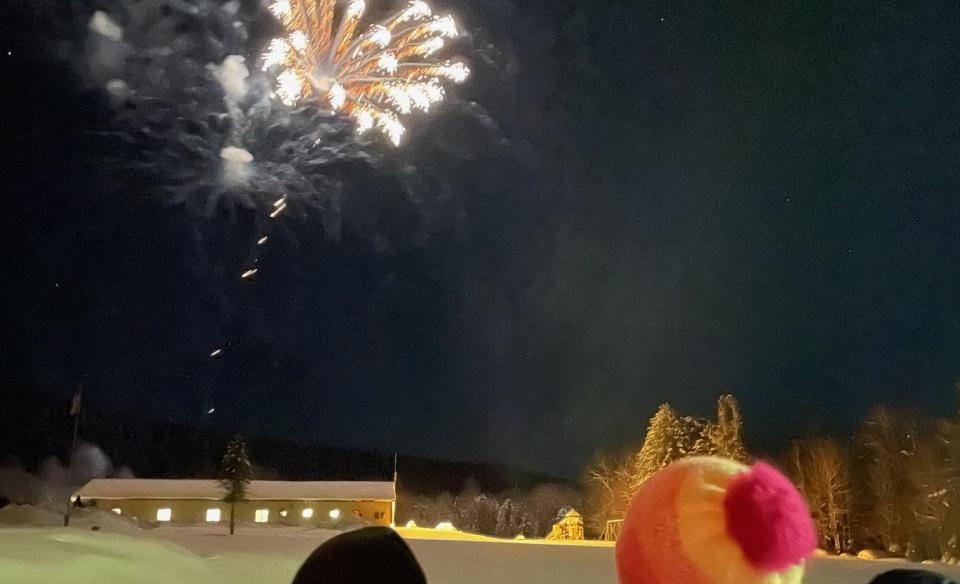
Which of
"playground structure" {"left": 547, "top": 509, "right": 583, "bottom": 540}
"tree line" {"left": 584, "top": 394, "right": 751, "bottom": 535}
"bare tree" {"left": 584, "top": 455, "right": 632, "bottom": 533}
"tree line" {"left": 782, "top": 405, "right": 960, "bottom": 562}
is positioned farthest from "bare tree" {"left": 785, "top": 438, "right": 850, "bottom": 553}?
"playground structure" {"left": 547, "top": 509, "right": 583, "bottom": 540}

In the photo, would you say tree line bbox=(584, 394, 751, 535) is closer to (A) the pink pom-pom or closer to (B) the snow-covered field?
(B) the snow-covered field

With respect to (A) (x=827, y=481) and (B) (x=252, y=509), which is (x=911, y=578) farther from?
(A) (x=827, y=481)

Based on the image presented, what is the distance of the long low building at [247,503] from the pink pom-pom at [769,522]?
31610 mm

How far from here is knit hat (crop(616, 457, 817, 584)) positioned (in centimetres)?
211

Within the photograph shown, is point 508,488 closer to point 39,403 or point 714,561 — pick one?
point 39,403

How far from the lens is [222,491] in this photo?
108 feet

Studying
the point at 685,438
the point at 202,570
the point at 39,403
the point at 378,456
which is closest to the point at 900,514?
the point at 685,438

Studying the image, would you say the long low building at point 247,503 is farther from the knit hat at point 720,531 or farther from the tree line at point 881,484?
the knit hat at point 720,531

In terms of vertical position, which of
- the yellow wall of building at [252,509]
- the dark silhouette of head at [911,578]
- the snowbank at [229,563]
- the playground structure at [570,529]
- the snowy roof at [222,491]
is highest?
the dark silhouette of head at [911,578]

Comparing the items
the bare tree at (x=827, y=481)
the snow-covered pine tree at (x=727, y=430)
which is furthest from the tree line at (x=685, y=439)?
the bare tree at (x=827, y=481)

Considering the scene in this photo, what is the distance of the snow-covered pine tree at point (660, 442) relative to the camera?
31.4 metres

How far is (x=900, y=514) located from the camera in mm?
31891

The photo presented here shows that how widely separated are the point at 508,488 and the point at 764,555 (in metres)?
52.4

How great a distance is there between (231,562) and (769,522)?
10.1m
